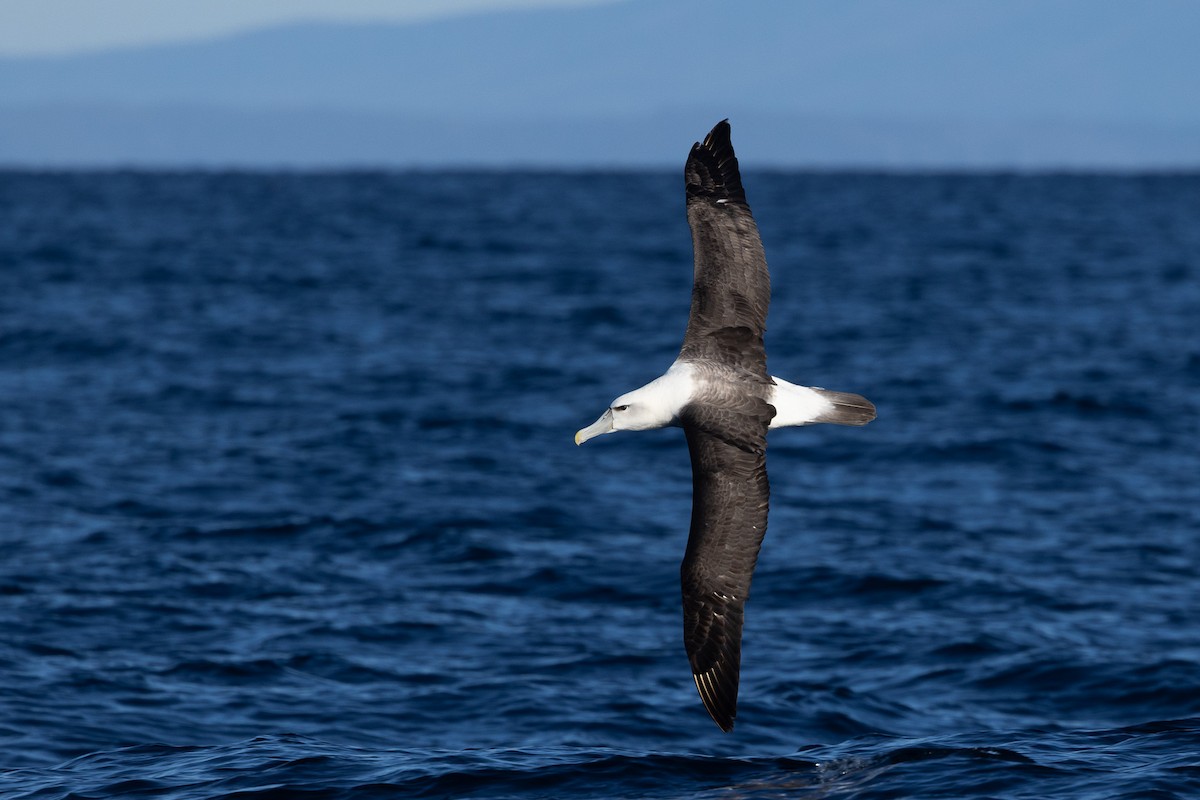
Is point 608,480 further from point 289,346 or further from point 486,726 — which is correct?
point 289,346

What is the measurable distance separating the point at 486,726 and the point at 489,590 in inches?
130

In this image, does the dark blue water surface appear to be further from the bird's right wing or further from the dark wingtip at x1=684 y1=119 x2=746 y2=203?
the dark wingtip at x1=684 y1=119 x2=746 y2=203

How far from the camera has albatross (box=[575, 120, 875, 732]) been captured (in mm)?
9609

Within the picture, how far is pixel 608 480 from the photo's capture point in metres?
19.3

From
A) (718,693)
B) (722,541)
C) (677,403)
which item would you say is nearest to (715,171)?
(677,403)

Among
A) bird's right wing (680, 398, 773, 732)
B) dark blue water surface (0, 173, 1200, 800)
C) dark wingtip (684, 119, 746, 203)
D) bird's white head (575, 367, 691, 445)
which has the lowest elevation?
dark blue water surface (0, 173, 1200, 800)

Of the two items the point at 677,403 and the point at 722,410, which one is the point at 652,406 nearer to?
the point at 677,403

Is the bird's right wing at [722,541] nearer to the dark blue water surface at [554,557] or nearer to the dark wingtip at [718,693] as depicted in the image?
the dark wingtip at [718,693]

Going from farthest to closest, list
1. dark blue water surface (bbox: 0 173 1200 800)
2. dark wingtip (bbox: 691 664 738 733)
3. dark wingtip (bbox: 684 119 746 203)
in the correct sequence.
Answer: dark blue water surface (bbox: 0 173 1200 800) < dark wingtip (bbox: 684 119 746 203) < dark wingtip (bbox: 691 664 738 733)

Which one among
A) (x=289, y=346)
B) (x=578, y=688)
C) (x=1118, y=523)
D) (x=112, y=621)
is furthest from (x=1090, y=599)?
(x=289, y=346)

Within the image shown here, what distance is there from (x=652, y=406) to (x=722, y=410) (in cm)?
41

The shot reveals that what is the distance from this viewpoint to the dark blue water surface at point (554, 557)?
10.3 meters

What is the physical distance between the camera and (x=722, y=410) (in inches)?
384

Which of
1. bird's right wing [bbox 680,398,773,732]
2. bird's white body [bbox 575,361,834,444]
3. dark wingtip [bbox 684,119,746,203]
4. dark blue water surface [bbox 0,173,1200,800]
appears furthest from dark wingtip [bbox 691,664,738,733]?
dark wingtip [bbox 684,119,746,203]
